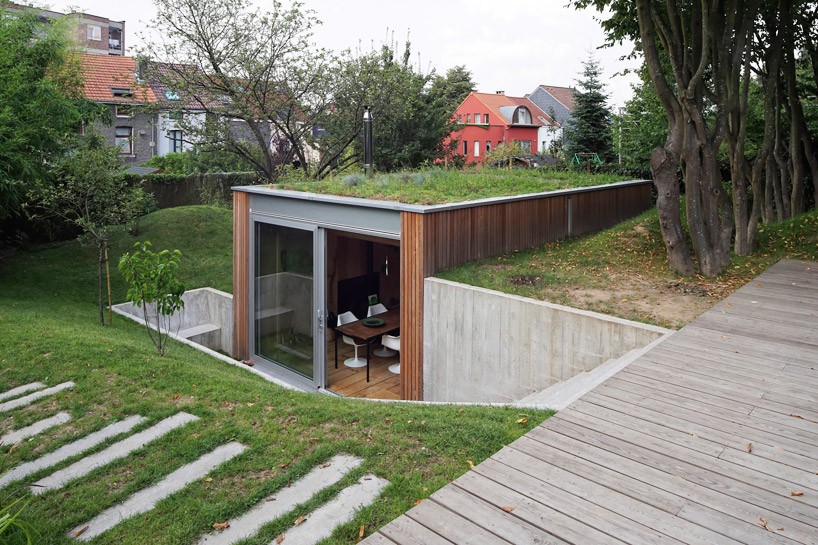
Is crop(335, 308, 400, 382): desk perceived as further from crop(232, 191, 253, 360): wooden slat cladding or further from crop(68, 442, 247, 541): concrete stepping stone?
crop(68, 442, 247, 541): concrete stepping stone

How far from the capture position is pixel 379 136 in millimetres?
20266

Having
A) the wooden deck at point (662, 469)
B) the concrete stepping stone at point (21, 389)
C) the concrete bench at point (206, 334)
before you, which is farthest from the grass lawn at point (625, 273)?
the concrete bench at point (206, 334)

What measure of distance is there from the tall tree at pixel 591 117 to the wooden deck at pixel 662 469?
63.9ft

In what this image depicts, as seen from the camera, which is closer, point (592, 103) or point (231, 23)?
point (231, 23)

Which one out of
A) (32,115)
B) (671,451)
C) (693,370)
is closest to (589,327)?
(693,370)

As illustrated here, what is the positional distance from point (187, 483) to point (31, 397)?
2603mm

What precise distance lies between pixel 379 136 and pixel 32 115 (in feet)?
36.2

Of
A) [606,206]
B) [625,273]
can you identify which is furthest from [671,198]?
[606,206]

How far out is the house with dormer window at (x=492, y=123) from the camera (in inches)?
1556

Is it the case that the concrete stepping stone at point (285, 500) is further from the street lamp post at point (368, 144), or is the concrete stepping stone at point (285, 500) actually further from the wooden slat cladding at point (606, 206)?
the wooden slat cladding at point (606, 206)

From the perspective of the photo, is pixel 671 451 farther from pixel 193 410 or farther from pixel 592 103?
pixel 592 103

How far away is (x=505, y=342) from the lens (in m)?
6.68

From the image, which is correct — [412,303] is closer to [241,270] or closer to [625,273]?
[625,273]

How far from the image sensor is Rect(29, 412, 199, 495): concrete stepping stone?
3875 mm
